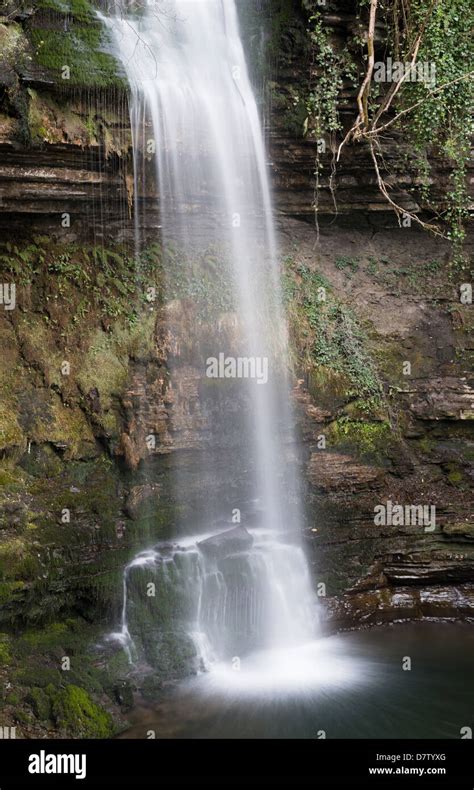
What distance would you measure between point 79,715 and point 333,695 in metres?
2.94

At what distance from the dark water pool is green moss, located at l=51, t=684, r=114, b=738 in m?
0.27

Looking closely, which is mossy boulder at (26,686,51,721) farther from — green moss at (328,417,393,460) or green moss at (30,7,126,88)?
green moss at (30,7,126,88)

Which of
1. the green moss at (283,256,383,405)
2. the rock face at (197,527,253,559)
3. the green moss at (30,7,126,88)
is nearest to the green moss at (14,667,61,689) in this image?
the rock face at (197,527,253,559)


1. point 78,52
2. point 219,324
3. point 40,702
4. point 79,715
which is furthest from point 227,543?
point 78,52

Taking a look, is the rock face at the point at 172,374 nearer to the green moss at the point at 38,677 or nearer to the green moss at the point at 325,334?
the green moss at the point at 325,334

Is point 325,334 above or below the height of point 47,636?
above

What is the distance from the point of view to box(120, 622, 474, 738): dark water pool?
8.38 m

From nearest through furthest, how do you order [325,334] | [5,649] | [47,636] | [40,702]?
[40,702] < [5,649] < [47,636] < [325,334]

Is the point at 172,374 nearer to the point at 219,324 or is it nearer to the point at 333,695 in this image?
the point at 219,324

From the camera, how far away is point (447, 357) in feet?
43.1

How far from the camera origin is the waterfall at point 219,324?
10.2m

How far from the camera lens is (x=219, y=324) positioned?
12141 millimetres

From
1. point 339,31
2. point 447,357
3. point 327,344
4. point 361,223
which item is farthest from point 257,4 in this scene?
point 447,357

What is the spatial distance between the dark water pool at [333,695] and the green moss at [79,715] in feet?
0.88
